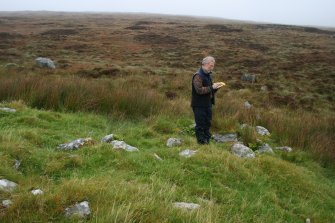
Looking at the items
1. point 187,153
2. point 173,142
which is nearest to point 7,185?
point 187,153

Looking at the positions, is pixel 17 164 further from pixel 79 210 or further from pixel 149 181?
pixel 79 210

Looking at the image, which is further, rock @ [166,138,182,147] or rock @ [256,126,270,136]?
rock @ [256,126,270,136]

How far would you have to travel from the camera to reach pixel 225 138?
8664 millimetres

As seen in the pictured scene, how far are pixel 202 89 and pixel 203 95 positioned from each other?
239mm

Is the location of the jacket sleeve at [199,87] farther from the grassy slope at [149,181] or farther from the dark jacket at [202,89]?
the grassy slope at [149,181]

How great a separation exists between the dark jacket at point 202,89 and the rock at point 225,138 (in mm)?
1257

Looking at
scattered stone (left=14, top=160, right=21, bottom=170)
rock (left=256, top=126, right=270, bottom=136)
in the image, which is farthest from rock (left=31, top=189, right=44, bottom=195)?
rock (left=256, top=126, right=270, bottom=136)

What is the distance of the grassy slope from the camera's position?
3738mm

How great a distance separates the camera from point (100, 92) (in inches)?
425

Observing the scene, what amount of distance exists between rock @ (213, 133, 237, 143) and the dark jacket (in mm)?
1257

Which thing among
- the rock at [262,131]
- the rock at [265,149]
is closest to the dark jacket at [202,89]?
the rock at [265,149]

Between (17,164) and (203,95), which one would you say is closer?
(17,164)

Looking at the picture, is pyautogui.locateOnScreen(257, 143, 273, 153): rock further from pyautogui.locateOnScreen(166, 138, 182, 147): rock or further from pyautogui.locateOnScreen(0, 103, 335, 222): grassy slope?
pyautogui.locateOnScreen(166, 138, 182, 147): rock

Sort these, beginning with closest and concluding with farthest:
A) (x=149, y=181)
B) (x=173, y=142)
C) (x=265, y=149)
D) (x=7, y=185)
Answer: (x=7, y=185) < (x=149, y=181) < (x=173, y=142) < (x=265, y=149)
